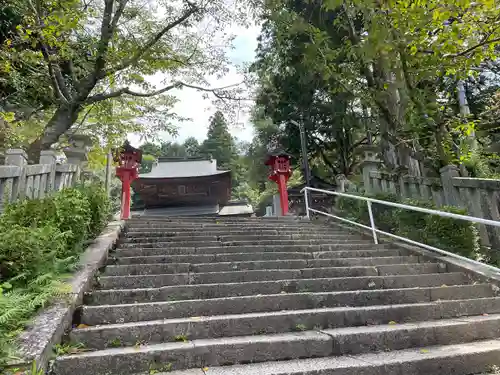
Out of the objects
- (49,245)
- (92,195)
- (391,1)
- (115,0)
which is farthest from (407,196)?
(115,0)

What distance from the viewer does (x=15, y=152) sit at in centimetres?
414

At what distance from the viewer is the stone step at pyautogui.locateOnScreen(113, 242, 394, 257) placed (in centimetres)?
495

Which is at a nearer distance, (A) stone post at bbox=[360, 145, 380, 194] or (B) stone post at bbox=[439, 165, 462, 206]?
(B) stone post at bbox=[439, 165, 462, 206]

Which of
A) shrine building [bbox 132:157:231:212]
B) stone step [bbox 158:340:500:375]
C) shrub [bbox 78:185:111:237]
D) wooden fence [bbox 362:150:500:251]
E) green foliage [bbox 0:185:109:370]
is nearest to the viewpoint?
green foliage [bbox 0:185:109:370]

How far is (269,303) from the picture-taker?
11.2 feet

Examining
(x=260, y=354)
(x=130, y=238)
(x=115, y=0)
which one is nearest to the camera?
(x=260, y=354)

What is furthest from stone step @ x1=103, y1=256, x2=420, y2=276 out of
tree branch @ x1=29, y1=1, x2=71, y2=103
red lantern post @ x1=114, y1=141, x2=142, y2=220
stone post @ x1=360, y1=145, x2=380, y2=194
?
red lantern post @ x1=114, y1=141, x2=142, y2=220

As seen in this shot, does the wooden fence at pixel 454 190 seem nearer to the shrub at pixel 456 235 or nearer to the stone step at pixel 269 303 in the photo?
the shrub at pixel 456 235

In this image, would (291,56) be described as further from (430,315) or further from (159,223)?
(430,315)

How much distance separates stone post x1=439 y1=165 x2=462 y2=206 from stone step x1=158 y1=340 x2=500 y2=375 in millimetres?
3771

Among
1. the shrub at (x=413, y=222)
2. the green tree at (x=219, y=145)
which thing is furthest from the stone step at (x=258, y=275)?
the green tree at (x=219, y=145)

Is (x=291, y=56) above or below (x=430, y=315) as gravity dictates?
above

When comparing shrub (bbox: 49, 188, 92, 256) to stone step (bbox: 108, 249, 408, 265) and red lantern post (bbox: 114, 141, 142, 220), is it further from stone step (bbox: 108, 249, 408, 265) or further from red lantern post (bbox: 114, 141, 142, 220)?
red lantern post (bbox: 114, 141, 142, 220)

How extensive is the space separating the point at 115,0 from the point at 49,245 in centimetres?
816
